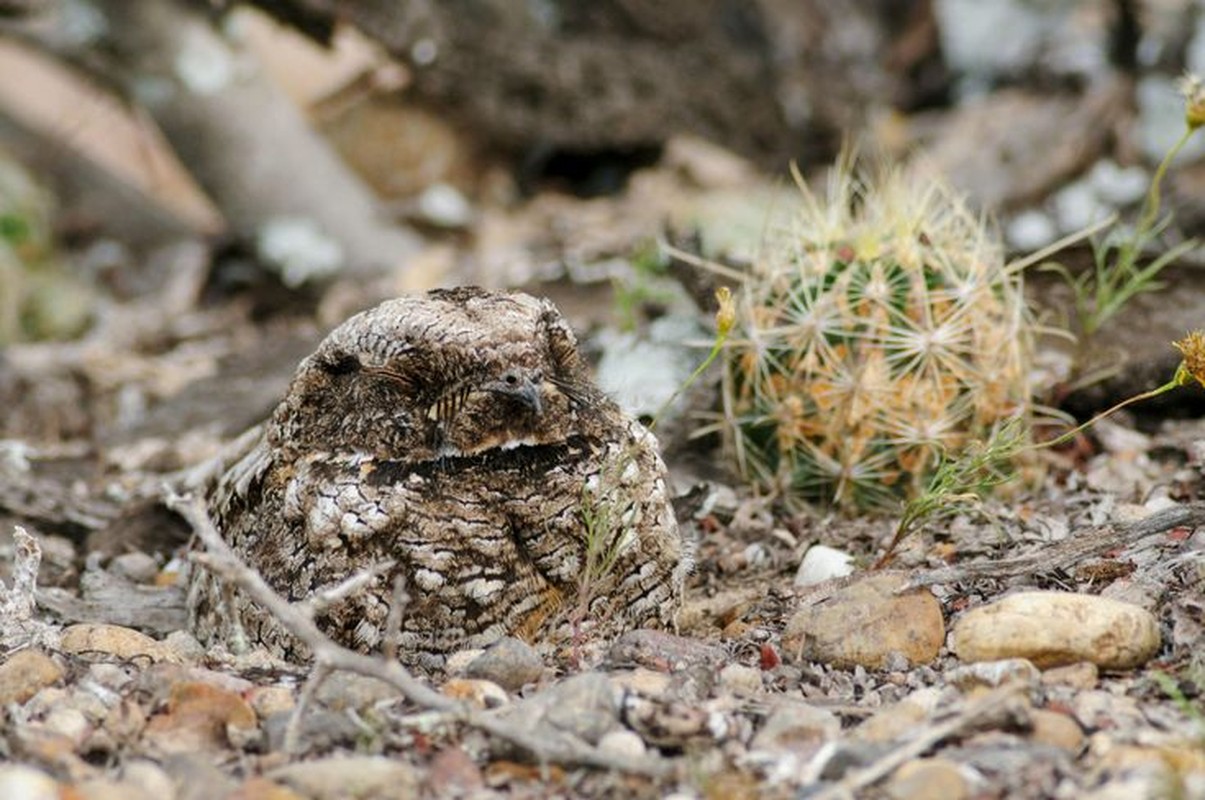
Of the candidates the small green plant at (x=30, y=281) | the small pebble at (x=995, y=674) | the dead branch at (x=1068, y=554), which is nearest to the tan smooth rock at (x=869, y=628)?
the dead branch at (x=1068, y=554)

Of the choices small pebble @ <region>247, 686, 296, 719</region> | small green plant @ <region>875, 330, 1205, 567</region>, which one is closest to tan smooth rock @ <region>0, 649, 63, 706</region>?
small pebble @ <region>247, 686, 296, 719</region>

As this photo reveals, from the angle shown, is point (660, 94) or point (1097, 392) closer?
point (1097, 392)

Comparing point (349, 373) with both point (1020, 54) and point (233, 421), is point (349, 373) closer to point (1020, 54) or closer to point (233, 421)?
point (233, 421)

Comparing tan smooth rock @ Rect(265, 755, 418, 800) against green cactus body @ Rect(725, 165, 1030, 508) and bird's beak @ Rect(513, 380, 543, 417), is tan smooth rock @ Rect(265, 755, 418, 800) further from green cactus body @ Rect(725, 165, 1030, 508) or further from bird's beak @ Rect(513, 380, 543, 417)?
green cactus body @ Rect(725, 165, 1030, 508)

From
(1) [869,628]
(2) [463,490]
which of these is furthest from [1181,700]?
(2) [463,490]

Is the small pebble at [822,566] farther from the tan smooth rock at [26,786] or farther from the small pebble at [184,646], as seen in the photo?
the tan smooth rock at [26,786]

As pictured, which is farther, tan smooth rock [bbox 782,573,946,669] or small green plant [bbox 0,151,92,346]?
small green plant [bbox 0,151,92,346]

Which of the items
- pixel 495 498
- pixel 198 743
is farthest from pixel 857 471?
pixel 198 743
